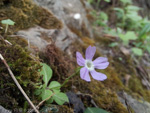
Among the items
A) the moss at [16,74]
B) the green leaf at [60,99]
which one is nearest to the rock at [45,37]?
the moss at [16,74]

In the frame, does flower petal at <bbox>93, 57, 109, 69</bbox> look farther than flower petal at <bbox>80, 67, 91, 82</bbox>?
Yes

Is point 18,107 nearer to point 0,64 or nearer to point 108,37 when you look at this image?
point 0,64

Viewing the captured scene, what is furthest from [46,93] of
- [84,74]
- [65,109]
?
[84,74]

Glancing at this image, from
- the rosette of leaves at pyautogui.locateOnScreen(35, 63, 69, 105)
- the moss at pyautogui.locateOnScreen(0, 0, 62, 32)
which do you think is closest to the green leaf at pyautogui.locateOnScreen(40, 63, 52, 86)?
the rosette of leaves at pyautogui.locateOnScreen(35, 63, 69, 105)

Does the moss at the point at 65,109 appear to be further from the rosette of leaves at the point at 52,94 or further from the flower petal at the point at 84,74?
the flower petal at the point at 84,74

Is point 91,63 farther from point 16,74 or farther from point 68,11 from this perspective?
point 68,11

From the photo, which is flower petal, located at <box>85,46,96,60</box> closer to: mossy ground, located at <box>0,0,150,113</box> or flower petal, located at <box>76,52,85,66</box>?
flower petal, located at <box>76,52,85,66</box>

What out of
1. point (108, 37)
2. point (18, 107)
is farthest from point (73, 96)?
point (108, 37)
